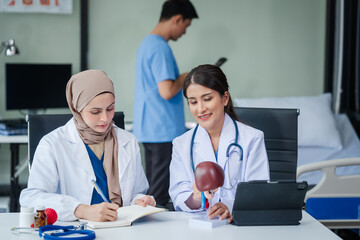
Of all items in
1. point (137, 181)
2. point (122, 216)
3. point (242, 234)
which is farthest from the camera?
point (137, 181)

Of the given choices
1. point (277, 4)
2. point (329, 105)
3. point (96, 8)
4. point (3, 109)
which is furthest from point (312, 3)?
point (3, 109)

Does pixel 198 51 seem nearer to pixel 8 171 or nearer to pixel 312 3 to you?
pixel 312 3

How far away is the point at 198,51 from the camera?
4.08 meters

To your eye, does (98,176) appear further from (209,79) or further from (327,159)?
(327,159)

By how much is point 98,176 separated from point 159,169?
1.30 meters

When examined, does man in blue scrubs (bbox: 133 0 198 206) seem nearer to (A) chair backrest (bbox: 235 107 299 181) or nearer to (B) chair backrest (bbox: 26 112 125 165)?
(A) chair backrest (bbox: 235 107 299 181)

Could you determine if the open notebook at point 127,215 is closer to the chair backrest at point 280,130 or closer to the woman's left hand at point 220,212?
the woman's left hand at point 220,212

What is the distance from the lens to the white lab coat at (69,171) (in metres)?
1.72

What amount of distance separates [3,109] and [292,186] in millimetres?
2953

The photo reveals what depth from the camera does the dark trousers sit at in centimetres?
315

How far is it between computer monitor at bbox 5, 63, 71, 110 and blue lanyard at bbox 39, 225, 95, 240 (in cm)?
235

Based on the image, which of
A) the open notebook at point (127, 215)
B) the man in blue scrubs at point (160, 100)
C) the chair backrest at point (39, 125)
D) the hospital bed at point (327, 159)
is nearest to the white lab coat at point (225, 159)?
the open notebook at point (127, 215)

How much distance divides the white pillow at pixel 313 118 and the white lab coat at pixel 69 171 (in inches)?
76.1

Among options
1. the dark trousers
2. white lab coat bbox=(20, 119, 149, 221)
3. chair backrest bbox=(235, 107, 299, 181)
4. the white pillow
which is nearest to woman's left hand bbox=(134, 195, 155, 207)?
white lab coat bbox=(20, 119, 149, 221)
